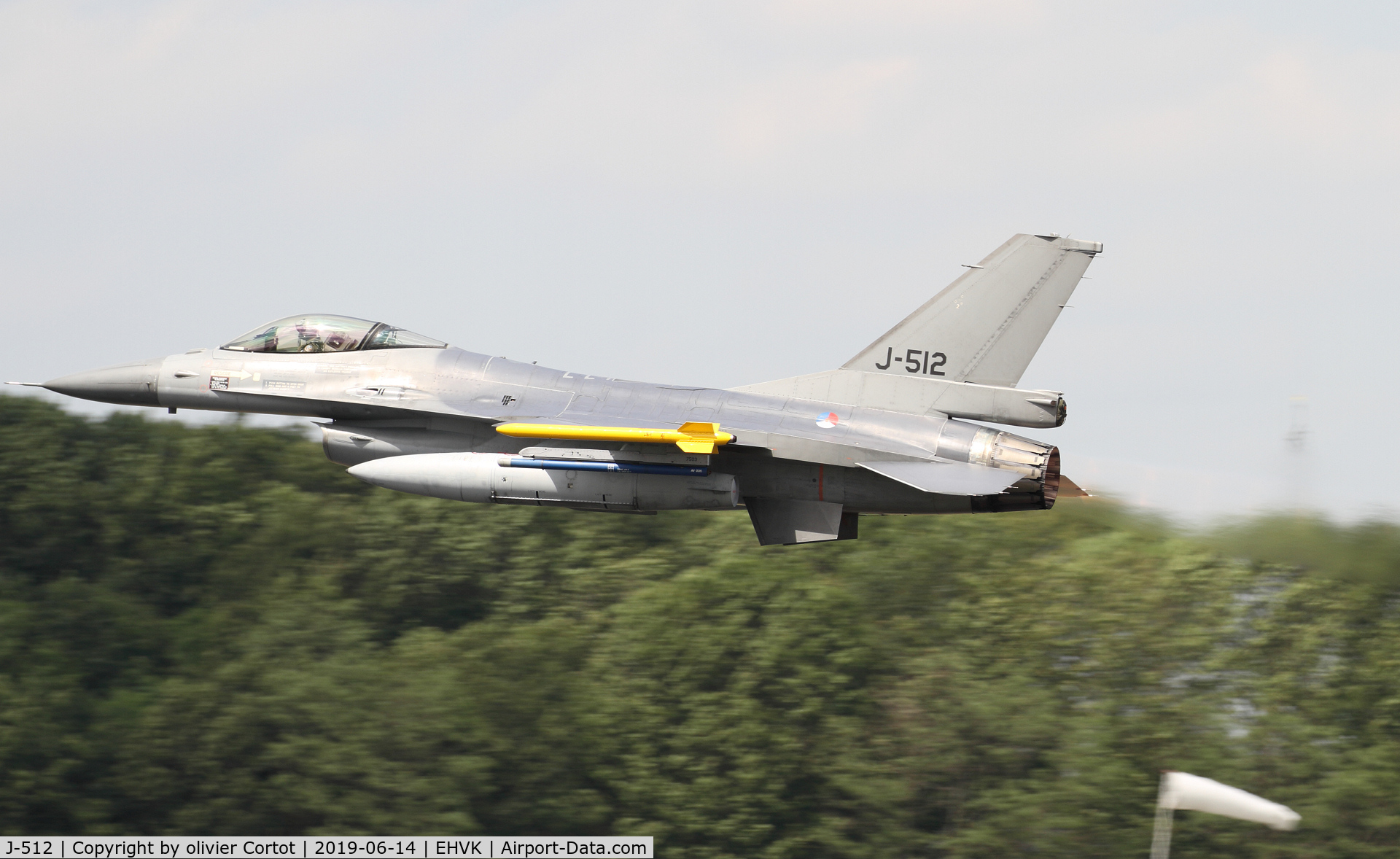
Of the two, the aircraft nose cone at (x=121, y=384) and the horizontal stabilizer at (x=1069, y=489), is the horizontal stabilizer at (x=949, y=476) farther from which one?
the aircraft nose cone at (x=121, y=384)

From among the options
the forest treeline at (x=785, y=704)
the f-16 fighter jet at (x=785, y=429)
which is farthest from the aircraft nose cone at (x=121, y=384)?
the forest treeline at (x=785, y=704)

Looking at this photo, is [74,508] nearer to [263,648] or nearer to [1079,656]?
[263,648]

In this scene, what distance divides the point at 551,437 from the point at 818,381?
3318 millimetres

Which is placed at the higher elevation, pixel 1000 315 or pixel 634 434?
pixel 1000 315

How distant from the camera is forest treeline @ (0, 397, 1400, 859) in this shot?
3070 cm

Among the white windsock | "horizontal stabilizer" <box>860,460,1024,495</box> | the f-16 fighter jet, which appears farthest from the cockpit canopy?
the white windsock

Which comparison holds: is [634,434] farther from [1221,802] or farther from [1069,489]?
[1221,802]

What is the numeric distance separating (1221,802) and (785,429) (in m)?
8.26

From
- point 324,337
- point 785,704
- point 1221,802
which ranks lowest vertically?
point 785,704

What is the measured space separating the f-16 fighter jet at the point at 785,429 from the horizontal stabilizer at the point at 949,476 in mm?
22

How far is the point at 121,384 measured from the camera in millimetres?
18594

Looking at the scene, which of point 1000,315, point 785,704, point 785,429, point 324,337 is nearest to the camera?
point 785,429

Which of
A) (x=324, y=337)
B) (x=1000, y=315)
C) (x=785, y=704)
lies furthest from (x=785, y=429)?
(x=785, y=704)

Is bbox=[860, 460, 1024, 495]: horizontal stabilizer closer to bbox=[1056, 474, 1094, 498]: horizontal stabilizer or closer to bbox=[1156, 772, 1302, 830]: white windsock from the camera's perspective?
bbox=[1056, 474, 1094, 498]: horizontal stabilizer
